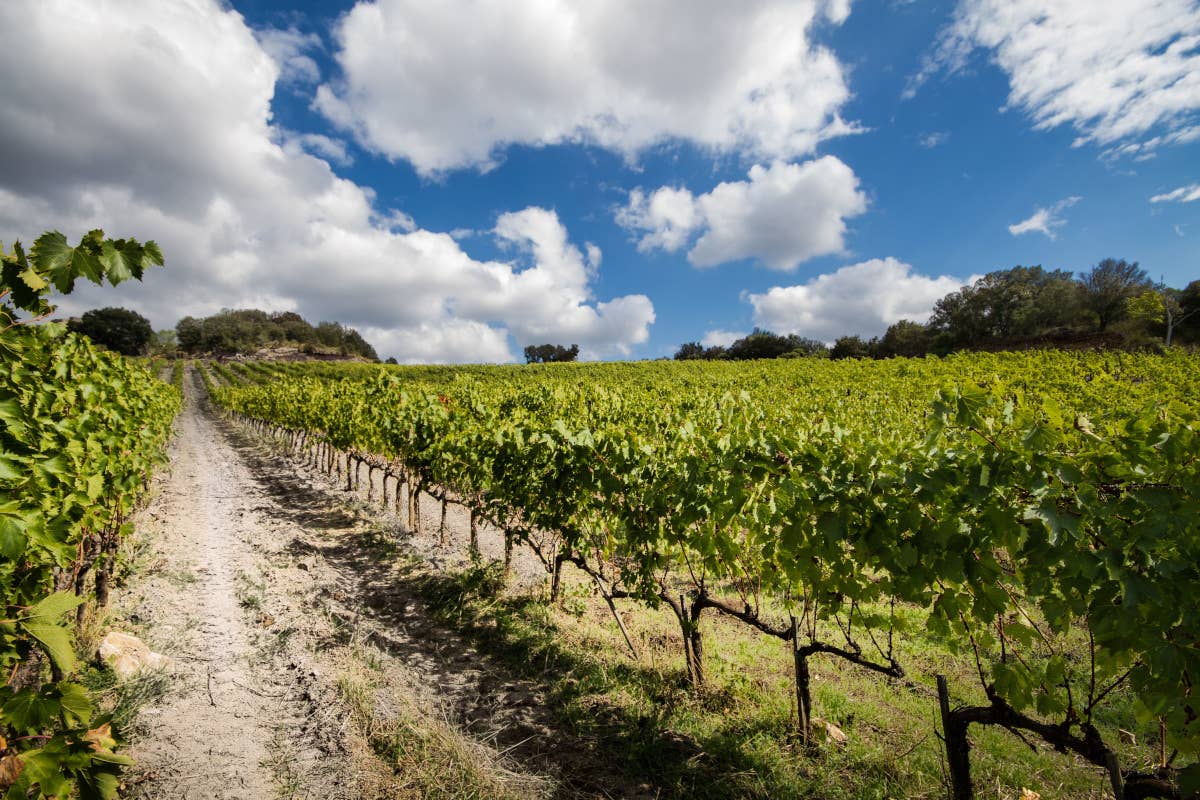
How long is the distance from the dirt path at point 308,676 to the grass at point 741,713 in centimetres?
30

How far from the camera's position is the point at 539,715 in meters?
4.59

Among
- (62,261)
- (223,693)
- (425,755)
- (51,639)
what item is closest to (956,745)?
(425,755)

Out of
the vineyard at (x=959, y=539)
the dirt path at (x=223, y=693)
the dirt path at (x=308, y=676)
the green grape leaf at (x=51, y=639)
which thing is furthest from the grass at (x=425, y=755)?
the green grape leaf at (x=51, y=639)

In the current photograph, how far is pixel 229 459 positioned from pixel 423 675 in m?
19.8

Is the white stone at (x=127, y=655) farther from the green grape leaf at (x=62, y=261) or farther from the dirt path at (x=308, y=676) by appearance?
the green grape leaf at (x=62, y=261)

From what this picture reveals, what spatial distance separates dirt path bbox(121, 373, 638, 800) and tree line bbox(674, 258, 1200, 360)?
47919 millimetres

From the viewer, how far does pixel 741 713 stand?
4520 millimetres

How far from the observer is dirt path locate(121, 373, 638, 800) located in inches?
148

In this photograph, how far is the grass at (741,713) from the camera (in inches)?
Result: 145

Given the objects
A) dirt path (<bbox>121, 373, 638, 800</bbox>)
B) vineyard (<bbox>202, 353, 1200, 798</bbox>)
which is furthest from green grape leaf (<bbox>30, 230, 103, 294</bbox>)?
dirt path (<bbox>121, 373, 638, 800</bbox>)

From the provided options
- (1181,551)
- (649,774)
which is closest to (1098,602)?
(1181,551)

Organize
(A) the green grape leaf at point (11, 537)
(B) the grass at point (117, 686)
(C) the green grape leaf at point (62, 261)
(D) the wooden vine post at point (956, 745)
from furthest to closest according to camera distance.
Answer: (B) the grass at point (117, 686)
(D) the wooden vine post at point (956, 745)
(C) the green grape leaf at point (62, 261)
(A) the green grape leaf at point (11, 537)

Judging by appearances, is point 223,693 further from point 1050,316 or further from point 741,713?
point 1050,316

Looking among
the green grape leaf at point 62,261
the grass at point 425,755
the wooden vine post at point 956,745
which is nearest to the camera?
the green grape leaf at point 62,261
